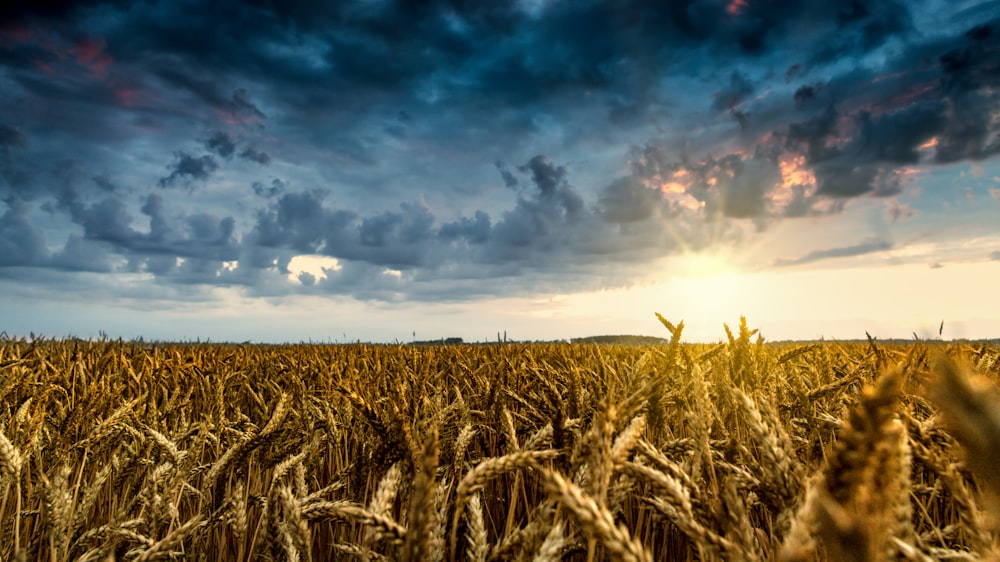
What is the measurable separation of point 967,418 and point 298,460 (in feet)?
7.79

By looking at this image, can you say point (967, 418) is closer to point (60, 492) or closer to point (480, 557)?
point (480, 557)

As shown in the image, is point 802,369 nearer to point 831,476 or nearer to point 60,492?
point 831,476

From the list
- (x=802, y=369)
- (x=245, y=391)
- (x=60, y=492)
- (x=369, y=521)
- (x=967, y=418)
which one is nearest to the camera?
(x=967, y=418)

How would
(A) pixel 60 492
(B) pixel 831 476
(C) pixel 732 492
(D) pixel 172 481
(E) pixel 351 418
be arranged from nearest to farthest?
(B) pixel 831 476, (C) pixel 732 492, (A) pixel 60 492, (D) pixel 172 481, (E) pixel 351 418

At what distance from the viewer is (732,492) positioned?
39.6 inches

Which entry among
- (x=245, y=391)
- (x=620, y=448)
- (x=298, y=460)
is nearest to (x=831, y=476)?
(x=620, y=448)

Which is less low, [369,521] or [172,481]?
[369,521]

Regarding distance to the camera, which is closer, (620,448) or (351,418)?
(620,448)

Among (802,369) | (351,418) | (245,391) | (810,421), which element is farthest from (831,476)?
(245,391)

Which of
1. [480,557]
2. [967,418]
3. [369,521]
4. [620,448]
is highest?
[967,418]

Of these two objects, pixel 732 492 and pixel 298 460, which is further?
pixel 298 460

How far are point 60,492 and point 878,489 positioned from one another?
2.42m

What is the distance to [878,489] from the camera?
0.66 metres

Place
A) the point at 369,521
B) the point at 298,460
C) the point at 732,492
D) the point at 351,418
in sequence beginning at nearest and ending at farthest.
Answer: the point at 732,492 < the point at 369,521 < the point at 298,460 < the point at 351,418
